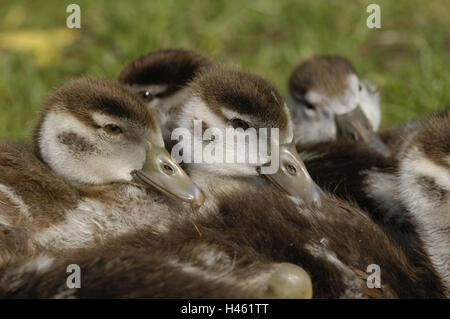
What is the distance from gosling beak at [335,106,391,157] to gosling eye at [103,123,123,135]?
45.9 inches

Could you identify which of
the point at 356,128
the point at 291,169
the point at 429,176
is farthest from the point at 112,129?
the point at 356,128

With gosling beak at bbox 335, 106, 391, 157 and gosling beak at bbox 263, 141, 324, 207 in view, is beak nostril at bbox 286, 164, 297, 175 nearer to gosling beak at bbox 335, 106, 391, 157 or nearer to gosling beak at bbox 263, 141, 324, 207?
gosling beak at bbox 263, 141, 324, 207

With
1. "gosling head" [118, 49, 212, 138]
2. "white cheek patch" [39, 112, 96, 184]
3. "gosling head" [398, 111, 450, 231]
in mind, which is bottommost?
"gosling head" [398, 111, 450, 231]

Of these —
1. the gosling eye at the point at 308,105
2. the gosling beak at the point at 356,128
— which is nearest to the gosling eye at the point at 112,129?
the gosling beak at the point at 356,128

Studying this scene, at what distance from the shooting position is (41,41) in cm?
475

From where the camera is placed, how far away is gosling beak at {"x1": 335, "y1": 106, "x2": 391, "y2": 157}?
323 centimetres

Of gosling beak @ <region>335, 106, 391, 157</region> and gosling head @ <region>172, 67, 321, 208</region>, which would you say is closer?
gosling head @ <region>172, 67, 321, 208</region>

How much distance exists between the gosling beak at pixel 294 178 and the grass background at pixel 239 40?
1.59 meters

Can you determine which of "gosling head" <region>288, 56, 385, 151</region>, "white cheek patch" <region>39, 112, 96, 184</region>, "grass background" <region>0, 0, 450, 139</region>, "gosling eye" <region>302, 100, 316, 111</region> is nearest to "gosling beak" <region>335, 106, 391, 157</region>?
"gosling head" <region>288, 56, 385, 151</region>

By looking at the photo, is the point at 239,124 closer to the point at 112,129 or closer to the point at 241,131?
the point at 241,131

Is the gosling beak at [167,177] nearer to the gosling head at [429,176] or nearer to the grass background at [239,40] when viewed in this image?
the gosling head at [429,176]

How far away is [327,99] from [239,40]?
1.46m
